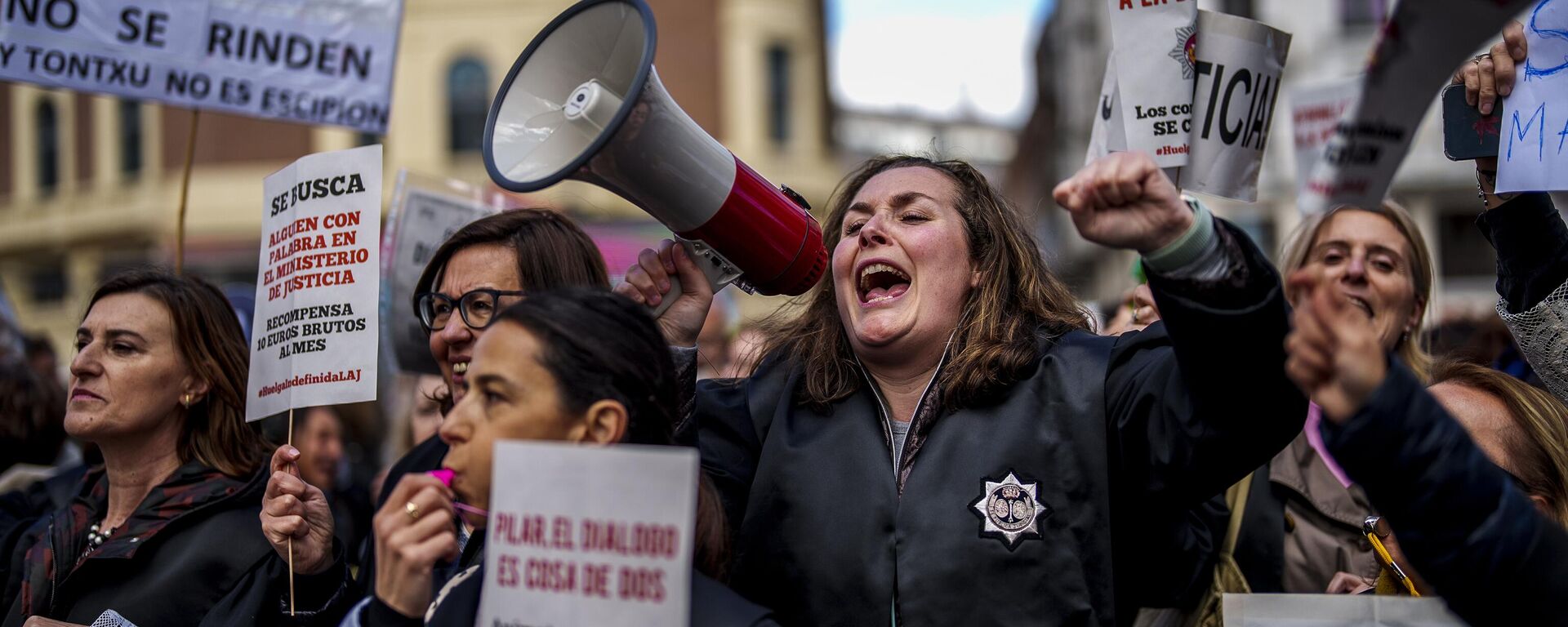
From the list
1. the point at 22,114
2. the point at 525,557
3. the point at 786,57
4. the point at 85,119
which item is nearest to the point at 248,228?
the point at 85,119

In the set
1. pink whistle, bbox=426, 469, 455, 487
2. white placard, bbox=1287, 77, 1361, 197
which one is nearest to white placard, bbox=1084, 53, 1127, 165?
pink whistle, bbox=426, 469, 455, 487

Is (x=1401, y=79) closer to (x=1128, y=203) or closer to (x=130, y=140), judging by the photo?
(x=1128, y=203)

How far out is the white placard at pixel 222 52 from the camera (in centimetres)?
431

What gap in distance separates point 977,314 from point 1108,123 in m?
0.72

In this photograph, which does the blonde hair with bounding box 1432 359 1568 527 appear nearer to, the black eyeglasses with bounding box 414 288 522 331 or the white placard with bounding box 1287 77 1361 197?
the black eyeglasses with bounding box 414 288 522 331

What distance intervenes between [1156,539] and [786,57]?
2110 centimetres

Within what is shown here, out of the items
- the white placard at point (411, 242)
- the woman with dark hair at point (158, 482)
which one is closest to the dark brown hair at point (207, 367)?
the woman with dark hair at point (158, 482)

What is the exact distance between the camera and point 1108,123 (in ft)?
11.0

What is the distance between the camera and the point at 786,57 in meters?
23.4

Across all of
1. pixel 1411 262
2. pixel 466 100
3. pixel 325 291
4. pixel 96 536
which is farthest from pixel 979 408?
pixel 466 100

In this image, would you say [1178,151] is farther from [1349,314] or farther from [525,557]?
[525,557]

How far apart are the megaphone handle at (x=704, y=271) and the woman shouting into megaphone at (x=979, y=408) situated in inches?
0.9

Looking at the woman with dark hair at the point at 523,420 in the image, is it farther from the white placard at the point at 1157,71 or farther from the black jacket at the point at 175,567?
Result: the white placard at the point at 1157,71

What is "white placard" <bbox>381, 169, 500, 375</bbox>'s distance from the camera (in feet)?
14.2
